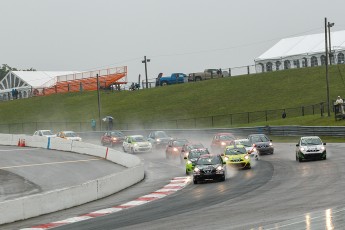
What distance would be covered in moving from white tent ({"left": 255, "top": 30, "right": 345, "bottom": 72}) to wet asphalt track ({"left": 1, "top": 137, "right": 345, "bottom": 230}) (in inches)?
2195

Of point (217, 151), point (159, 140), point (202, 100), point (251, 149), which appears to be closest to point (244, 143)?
point (251, 149)

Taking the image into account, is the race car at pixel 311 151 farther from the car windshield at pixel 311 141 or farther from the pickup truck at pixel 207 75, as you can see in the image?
the pickup truck at pixel 207 75

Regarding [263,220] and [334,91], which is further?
[334,91]

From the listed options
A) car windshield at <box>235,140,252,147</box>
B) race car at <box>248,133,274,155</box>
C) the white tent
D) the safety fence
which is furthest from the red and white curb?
the white tent

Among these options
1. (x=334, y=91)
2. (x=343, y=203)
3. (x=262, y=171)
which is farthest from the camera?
(x=334, y=91)

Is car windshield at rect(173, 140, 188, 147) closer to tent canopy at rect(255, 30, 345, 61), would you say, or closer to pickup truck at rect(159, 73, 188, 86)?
tent canopy at rect(255, 30, 345, 61)

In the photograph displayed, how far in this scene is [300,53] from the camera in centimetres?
9119

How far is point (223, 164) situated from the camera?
100 feet

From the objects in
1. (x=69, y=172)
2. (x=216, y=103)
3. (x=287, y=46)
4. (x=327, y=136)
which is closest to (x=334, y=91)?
(x=216, y=103)

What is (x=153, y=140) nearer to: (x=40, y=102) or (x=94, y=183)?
(x=94, y=183)

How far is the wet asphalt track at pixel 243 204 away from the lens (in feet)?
57.2

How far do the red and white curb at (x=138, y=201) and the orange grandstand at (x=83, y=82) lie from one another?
73218 millimetres

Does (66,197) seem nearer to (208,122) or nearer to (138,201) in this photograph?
(138,201)

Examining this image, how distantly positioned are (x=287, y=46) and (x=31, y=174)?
6523cm
